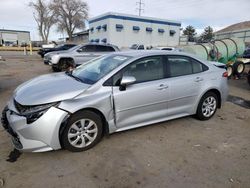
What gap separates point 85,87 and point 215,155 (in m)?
2.37

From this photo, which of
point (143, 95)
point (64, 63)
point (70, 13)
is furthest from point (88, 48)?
point (70, 13)

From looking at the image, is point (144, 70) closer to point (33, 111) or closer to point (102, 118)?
point (102, 118)

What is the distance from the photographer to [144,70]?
385 cm

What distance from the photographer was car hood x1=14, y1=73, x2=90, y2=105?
3.06m

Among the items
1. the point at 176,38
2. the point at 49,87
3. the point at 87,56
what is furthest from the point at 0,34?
the point at 49,87

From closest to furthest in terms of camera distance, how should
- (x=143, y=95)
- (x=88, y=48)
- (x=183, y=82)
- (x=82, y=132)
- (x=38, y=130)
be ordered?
1. (x=38, y=130)
2. (x=82, y=132)
3. (x=143, y=95)
4. (x=183, y=82)
5. (x=88, y=48)

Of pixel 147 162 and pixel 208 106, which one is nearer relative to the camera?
pixel 147 162

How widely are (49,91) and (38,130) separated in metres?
0.63

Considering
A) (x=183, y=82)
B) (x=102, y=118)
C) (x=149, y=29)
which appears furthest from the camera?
(x=149, y=29)

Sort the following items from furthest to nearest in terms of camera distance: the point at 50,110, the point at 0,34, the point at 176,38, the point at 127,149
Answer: the point at 0,34, the point at 176,38, the point at 127,149, the point at 50,110

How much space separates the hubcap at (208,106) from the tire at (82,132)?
2465mm

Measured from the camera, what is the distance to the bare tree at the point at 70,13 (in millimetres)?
48781

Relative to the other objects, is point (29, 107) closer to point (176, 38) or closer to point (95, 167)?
point (95, 167)

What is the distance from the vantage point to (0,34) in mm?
66188
